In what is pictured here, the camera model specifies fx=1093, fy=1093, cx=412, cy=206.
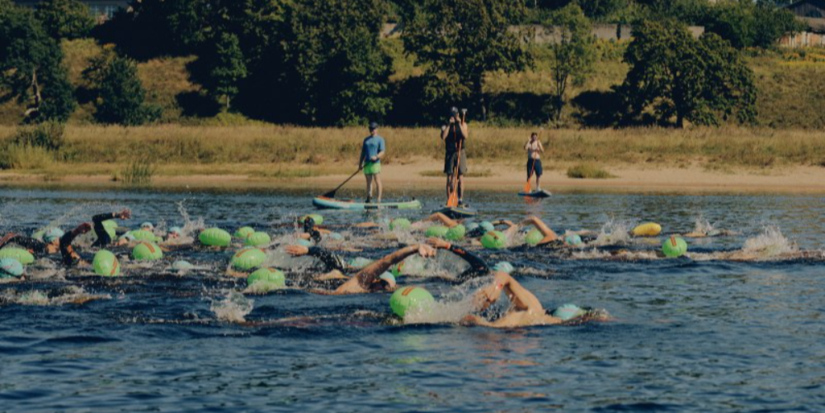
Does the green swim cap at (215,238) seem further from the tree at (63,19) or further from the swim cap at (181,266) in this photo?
the tree at (63,19)

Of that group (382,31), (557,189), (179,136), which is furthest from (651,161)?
(382,31)

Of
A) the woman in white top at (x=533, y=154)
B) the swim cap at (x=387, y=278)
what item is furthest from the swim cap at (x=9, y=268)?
the woman in white top at (x=533, y=154)

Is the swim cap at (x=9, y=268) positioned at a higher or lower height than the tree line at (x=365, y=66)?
lower

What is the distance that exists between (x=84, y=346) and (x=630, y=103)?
218 feet

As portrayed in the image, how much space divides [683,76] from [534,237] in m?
54.2

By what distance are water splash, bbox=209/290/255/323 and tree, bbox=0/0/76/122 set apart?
6892 centimetres

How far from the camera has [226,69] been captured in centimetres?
8338

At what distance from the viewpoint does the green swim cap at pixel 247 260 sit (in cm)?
1738

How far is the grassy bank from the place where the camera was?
4709 cm

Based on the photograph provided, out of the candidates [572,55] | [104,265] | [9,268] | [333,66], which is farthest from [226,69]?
[9,268]

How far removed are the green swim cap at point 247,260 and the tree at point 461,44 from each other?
196ft

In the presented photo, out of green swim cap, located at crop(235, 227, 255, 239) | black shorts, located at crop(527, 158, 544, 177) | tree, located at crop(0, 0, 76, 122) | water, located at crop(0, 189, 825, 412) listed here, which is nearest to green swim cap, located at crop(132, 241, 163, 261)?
water, located at crop(0, 189, 825, 412)

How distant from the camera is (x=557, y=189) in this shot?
4031 cm

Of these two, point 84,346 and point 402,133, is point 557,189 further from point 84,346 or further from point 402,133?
point 84,346
